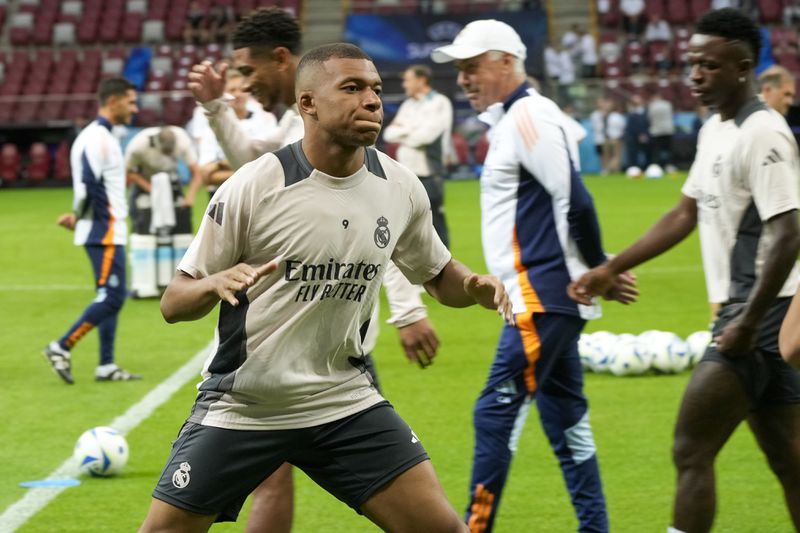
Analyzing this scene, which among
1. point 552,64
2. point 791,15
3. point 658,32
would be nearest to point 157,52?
point 552,64

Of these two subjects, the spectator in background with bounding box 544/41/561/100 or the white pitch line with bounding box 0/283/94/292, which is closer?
the white pitch line with bounding box 0/283/94/292

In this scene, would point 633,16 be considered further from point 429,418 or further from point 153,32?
point 429,418

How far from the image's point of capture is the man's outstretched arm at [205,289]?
12.4 ft

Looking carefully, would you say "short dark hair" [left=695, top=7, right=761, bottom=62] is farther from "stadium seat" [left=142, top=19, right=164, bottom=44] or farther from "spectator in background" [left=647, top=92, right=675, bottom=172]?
"stadium seat" [left=142, top=19, right=164, bottom=44]

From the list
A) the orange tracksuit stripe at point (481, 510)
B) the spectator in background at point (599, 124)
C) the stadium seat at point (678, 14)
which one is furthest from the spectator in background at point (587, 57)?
the orange tracksuit stripe at point (481, 510)

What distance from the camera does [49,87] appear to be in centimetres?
3897

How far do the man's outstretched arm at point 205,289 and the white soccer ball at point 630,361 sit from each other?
6541 millimetres

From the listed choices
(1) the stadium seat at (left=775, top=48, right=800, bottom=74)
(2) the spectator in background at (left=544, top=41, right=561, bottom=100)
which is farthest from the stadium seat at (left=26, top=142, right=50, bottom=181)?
(1) the stadium seat at (left=775, top=48, right=800, bottom=74)

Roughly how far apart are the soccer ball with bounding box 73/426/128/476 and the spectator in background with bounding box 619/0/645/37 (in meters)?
33.0

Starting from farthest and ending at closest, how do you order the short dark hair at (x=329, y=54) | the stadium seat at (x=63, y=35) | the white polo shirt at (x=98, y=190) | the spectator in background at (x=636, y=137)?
1. the stadium seat at (x=63, y=35)
2. the spectator in background at (x=636, y=137)
3. the white polo shirt at (x=98, y=190)
4. the short dark hair at (x=329, y=54)

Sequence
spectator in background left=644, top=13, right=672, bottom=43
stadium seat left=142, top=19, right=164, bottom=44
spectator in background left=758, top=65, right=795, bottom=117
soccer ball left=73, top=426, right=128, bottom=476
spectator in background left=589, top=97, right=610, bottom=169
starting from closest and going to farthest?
soccer ball left=73, top=426, right=128, bottom=476, spectator in background left=758, top=65, right=795, bottom=117, spectator in background left=589, top=97, right=610, bottom=169, spectator in background left=644, top=13, right=672, bottom=43, stadium seat left=142, top=19, right=164, bottom=44

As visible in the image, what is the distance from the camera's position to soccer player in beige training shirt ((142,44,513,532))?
418 cm

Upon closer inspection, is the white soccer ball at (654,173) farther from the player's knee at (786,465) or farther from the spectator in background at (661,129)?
the player's knee at (786,465)

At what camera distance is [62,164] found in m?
33.8
